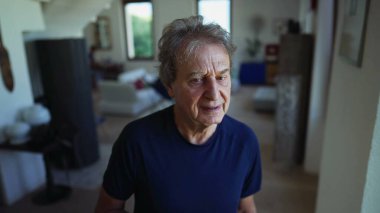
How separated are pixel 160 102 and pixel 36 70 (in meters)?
2.16

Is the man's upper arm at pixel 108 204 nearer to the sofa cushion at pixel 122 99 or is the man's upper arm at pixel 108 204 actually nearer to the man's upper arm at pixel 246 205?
the man's upper arm at pixel 246 205

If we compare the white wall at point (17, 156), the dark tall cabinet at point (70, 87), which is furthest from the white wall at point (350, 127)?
the dark tall cabinet at point (70, 87)

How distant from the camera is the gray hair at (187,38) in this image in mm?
704

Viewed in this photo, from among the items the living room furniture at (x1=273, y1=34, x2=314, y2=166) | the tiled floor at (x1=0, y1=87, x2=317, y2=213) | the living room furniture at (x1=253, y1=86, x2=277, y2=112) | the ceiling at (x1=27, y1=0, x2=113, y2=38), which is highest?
the ceiling at (x1=27, y1=0, x2=113, y2=38)

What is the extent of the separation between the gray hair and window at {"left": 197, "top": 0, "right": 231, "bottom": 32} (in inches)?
2.1

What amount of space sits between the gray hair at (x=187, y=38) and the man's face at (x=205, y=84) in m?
0.01

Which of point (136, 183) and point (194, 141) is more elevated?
point (194, 141)

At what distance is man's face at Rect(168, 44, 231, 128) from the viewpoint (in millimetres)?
702

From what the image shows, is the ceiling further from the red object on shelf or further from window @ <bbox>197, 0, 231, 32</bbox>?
the red object on shelf

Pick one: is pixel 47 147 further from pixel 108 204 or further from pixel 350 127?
pixel 350 127

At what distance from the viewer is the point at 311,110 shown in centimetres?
258

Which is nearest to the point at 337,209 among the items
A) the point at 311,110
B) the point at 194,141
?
the point at 194,141

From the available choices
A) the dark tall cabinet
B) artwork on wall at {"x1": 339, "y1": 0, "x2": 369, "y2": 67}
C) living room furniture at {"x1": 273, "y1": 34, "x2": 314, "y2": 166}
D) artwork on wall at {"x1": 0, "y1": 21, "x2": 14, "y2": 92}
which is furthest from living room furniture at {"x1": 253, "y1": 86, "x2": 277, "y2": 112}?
artwork on wall at {"x1": 0, "y1": 21, "x2": 14, "y2": 92}

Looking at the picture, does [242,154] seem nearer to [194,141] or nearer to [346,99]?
[194,141]
